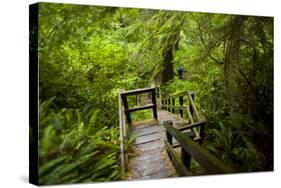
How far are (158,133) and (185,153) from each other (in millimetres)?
579

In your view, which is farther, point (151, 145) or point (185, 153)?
point (151, 145)

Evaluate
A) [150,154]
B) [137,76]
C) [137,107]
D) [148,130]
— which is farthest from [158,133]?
[137,76]

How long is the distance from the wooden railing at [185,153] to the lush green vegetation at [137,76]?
1.83 ft

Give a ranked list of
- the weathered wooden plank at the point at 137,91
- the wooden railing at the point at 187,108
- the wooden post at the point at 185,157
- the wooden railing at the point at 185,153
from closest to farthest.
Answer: the wooden railing at the point at 185,153, the wooden post at the point at 185,157, the weathered wooden plank at the point at 137,91, the wooden railing at the point at 187,108

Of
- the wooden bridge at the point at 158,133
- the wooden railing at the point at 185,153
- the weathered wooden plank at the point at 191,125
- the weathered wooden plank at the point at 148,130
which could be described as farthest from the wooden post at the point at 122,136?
the weathered wooden plank at the point at 191,125

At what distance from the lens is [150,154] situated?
6.88 m

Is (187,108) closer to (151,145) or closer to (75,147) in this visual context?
(151,145)

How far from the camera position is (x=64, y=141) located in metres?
6.20

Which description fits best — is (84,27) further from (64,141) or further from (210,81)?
(210,81)

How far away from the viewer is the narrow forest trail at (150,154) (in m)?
6.73

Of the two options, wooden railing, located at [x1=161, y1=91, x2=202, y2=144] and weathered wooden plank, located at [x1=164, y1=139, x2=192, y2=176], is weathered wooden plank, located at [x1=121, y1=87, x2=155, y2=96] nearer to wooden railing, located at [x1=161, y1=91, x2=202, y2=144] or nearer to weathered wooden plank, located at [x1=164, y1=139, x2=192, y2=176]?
wooden railing, located at [x1=161, y1=91, x2=202, y2=144]

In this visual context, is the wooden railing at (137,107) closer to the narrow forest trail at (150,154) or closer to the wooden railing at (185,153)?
the narrow forest trail at (150,154)

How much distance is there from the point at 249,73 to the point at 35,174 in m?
3.29

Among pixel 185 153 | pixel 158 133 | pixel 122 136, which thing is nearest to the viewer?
pixel 185 153
